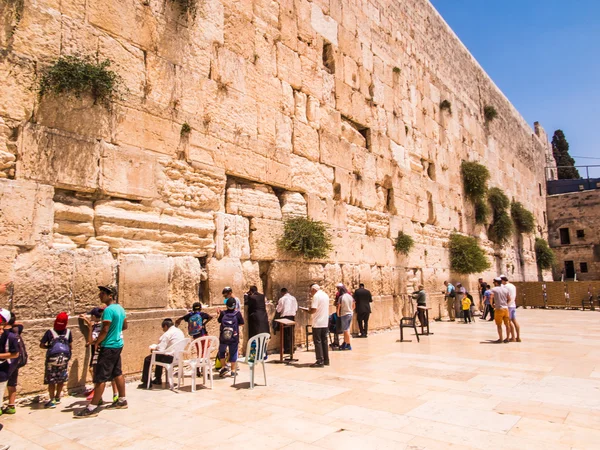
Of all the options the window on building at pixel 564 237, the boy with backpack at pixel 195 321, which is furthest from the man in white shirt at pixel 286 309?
the window on building at pixel 564 237

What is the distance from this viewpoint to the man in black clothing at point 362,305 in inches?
354

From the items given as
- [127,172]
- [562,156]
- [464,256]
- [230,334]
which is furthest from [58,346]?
[562,156]

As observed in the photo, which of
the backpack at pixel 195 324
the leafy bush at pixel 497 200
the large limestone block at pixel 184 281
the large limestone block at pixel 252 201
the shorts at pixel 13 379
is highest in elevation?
the leafy bush at pixel 497 200

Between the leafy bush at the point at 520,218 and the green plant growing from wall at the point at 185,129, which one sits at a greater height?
the leafy bush at the point at 520,218

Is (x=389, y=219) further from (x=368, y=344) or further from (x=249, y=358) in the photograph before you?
(x=249, y=358)

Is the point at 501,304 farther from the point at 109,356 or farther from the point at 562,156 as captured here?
the point at 562,156

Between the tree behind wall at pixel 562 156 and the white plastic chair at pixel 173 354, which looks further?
the tree behind wall at pixel 562 156

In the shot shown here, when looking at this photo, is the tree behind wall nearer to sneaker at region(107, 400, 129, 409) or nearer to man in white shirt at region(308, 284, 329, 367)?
man in white shirt at region(308, 284, 329, 367)

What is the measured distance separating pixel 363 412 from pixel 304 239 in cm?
422

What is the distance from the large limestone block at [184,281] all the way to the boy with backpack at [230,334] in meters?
0.68

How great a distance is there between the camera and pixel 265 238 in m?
7.58

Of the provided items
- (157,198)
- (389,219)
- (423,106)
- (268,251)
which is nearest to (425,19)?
(423,106)

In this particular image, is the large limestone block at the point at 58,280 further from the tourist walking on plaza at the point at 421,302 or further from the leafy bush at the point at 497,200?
the leafy bush at the point at 497,200

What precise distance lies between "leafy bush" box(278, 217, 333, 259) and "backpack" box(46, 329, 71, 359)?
3947mm
